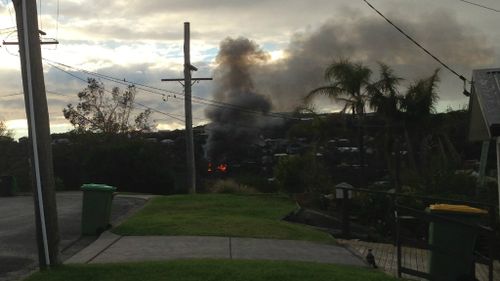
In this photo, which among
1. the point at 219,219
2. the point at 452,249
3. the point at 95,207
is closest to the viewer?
the point at 452,249

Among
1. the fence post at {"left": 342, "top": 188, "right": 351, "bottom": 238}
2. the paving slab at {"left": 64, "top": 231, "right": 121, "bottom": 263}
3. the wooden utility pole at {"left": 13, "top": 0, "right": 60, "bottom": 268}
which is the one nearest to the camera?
the wooden utility pole at {"left": 13, "top": 0, "right": 60, "bottom": 268}

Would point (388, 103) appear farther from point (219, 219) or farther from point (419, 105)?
point (219, 219)

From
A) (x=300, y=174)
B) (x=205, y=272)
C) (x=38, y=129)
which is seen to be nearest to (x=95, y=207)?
(x=38, y=129)

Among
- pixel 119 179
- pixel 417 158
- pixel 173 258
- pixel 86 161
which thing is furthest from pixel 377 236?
pixel 86 161

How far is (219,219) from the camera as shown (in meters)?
13.0

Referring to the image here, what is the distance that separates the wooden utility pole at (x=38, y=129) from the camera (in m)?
7.64

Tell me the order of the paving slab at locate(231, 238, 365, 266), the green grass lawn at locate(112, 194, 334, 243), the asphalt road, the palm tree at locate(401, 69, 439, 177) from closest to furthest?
the asphalt road
the paving slab at locate(231, 238, 365, 266)
the green grass lawn at locate(112, 194, 334, 243)
the palm tree at locate(401, 69, 439, 177)

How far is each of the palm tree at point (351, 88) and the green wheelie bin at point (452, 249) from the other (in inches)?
854

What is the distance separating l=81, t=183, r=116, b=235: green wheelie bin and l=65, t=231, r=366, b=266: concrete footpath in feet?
1.69

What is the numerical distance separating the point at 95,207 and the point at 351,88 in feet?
66.1

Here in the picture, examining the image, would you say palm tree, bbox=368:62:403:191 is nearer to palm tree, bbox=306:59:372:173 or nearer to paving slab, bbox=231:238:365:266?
palm tree, bbox=306:59:372:173

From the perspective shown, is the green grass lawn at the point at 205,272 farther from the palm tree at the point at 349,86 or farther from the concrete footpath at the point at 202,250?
the palm tree at the point at 349,86

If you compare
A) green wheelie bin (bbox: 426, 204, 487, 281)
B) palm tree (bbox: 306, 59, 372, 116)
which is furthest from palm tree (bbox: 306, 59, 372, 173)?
green wheelie bin (bbox: 426, 204, 487, 281)

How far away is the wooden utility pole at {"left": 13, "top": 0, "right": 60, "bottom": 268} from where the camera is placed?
764cm
